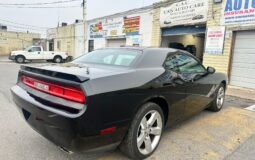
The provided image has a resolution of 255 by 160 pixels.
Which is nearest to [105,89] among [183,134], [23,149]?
[23,149]

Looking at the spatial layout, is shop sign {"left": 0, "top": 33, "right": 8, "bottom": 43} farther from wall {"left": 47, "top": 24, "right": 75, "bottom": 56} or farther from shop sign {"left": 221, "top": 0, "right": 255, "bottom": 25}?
shop sign {"left": 221, "top": 0, "right": 255, "bottom": 25}

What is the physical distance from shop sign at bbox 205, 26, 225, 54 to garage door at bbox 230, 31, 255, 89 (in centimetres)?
60

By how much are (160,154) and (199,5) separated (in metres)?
8.83

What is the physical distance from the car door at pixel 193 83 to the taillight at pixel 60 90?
1.83 metres

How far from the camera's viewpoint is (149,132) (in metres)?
2.85

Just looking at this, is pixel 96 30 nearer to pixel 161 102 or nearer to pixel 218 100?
pixel 218 100

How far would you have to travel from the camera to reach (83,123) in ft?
6.75

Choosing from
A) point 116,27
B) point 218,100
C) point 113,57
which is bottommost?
point 218,100

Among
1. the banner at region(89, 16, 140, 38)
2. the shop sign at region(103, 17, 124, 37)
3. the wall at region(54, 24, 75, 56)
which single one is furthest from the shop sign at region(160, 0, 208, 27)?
the wall at region(54, 24, 75, 56)

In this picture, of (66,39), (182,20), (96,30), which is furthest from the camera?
(66,39)

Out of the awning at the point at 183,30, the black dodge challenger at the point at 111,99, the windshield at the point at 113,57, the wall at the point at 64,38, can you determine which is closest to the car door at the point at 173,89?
the black dodge challenger at the point at 111,99

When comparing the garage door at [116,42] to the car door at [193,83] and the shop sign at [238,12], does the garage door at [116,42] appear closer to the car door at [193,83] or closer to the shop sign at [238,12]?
the shop sign at [238,12]

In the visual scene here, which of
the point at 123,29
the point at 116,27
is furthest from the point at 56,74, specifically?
the point at 116,27

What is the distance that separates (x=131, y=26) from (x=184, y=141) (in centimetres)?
1240
